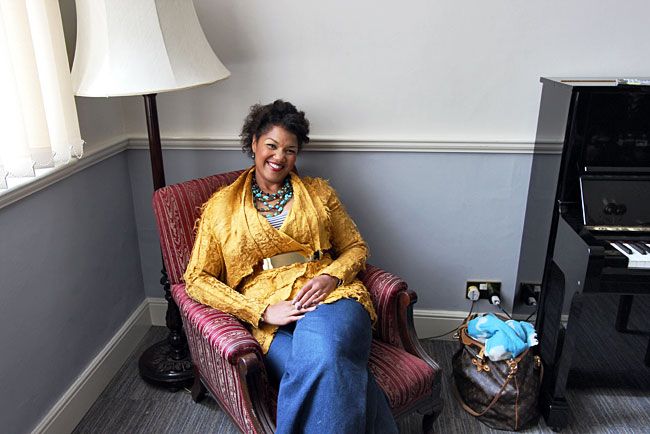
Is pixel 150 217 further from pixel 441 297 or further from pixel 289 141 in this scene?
pixel 441 297

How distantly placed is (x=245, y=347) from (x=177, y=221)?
0.61 meters

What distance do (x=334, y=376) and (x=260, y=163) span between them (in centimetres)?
79

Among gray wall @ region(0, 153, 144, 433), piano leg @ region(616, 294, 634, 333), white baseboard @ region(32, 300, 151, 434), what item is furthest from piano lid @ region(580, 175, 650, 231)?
white baseboard @ region(32, 300, 151, 434)

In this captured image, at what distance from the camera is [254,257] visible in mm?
1821

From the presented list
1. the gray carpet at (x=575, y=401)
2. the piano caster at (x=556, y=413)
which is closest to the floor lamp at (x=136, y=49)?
the gray carpet at (x=575, y=401)

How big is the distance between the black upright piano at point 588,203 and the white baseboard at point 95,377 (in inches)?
70.3

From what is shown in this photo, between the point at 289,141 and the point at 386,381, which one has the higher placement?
the point at 289,141

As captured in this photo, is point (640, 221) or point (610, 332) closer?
point (640, 221)

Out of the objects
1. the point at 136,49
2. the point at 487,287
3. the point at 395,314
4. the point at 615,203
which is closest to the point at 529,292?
the point at 487,287

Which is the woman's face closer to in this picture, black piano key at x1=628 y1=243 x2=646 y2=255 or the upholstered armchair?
the upholstered armchair

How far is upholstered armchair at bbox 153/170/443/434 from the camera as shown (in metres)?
1.52

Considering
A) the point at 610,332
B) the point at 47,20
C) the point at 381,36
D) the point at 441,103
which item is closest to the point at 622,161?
the point at 441,103

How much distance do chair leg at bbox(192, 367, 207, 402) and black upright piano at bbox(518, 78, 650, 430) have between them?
134 centimetres

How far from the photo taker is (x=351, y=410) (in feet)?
4.73
